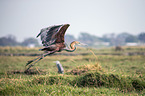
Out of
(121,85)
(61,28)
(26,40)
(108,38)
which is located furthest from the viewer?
(108,38)

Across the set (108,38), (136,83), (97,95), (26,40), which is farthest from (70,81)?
(108,38)

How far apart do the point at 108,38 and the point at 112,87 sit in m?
76.8

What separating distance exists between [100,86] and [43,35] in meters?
2.77

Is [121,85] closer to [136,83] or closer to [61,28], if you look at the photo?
[136,83]

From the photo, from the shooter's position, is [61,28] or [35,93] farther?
[61,28]

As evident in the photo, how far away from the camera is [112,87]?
227 inches

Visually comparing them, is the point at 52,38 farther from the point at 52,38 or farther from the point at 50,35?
the point at 50,35

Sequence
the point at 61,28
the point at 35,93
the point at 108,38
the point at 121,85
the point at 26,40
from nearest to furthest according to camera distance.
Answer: the point at 35,93 < the point at 61,28 < the point at 121,85 < the point at 26,40 < the point at 108,38

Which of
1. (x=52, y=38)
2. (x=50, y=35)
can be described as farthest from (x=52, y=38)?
(x=50, y=35)

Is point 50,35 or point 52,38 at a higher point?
point 50,35

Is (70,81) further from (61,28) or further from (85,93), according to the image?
(61,28)

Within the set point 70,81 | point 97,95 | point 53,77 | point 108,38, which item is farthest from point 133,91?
point 108,38

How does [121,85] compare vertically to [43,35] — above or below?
below

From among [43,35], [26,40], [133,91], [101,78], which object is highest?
[26,40]
